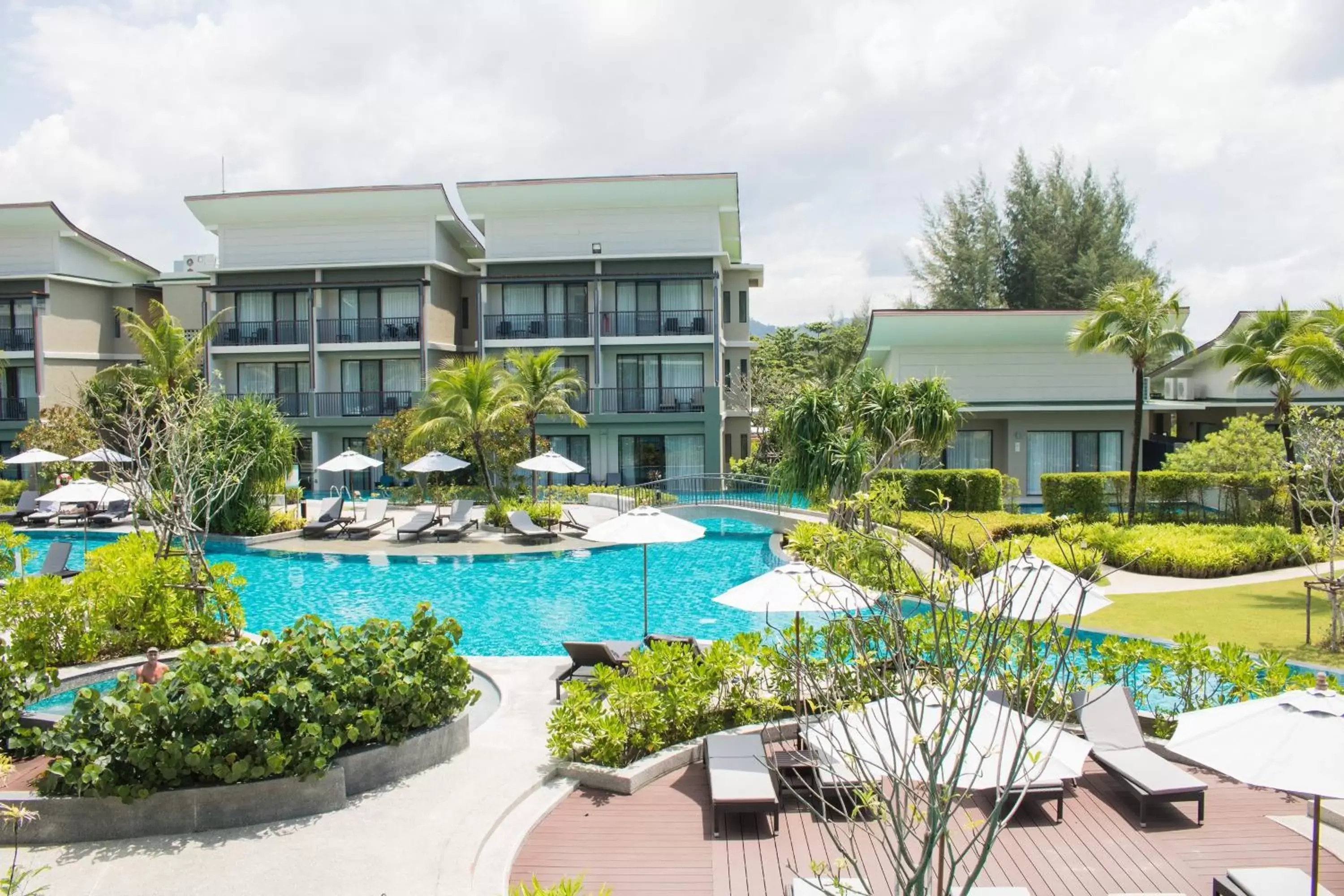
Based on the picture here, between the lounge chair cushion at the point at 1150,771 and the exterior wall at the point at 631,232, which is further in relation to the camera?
the exterior wall at the point at 631,232

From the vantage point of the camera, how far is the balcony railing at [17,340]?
36531 millimetres

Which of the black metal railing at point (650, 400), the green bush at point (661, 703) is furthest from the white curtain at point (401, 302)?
the green bush at point (661, 703)

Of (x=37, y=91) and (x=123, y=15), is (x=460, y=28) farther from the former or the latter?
(x=37, y=91)

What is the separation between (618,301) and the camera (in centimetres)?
3556

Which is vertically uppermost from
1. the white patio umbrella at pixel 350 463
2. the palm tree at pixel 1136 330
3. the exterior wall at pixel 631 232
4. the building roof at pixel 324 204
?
the building roof at pixel 324 204

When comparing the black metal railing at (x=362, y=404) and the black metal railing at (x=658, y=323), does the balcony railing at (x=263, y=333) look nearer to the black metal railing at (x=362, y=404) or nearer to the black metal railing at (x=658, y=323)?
the black metal railing at (x=362, y=404)

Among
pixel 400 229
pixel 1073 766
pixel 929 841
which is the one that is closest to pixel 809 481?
pixel 1073 766

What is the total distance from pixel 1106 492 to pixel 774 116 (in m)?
14.8

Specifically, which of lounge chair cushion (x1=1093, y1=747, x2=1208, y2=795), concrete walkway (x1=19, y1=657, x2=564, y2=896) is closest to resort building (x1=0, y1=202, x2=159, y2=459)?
concrete walkway (x1=19, y1=657, x2=564, y2=896)

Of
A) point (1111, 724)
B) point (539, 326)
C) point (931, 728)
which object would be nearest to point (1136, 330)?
point (1111, 724)

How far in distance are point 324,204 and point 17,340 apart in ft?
45.8

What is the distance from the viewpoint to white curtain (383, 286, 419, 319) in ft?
117

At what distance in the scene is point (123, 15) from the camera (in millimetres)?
10734

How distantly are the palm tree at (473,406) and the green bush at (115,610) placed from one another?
44.6ft
